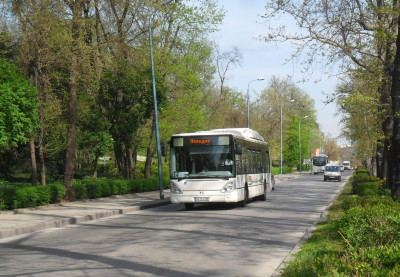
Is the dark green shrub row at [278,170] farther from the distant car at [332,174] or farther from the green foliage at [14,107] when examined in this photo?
the green foliage at [14,107]

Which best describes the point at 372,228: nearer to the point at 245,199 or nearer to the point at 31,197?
the point at 245,199

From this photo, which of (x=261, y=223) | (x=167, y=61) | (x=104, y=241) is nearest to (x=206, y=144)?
(x=261, y=223)

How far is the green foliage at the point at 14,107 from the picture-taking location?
67.3 ft

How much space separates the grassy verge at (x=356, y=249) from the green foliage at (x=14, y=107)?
39.5 feet

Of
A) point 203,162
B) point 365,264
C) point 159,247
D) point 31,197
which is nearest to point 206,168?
point 203,162

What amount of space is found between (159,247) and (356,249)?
18.5 ft

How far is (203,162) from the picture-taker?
2161 centimetres

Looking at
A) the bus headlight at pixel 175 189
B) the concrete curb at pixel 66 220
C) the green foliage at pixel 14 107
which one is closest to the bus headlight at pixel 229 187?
the bus headlight at pixel 175 189

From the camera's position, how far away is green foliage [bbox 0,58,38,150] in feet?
67.3

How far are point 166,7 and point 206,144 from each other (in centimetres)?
1520

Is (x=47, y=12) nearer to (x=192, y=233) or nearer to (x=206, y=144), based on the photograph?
(x=206, y=144)

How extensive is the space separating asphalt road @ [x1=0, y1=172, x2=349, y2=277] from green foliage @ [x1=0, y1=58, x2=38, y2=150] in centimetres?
516

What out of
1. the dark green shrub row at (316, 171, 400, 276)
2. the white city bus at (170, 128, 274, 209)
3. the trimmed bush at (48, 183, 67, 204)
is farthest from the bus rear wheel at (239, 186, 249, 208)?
the dark green shrub row at (316, 171, 400, 276)

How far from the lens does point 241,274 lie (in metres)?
8.53
